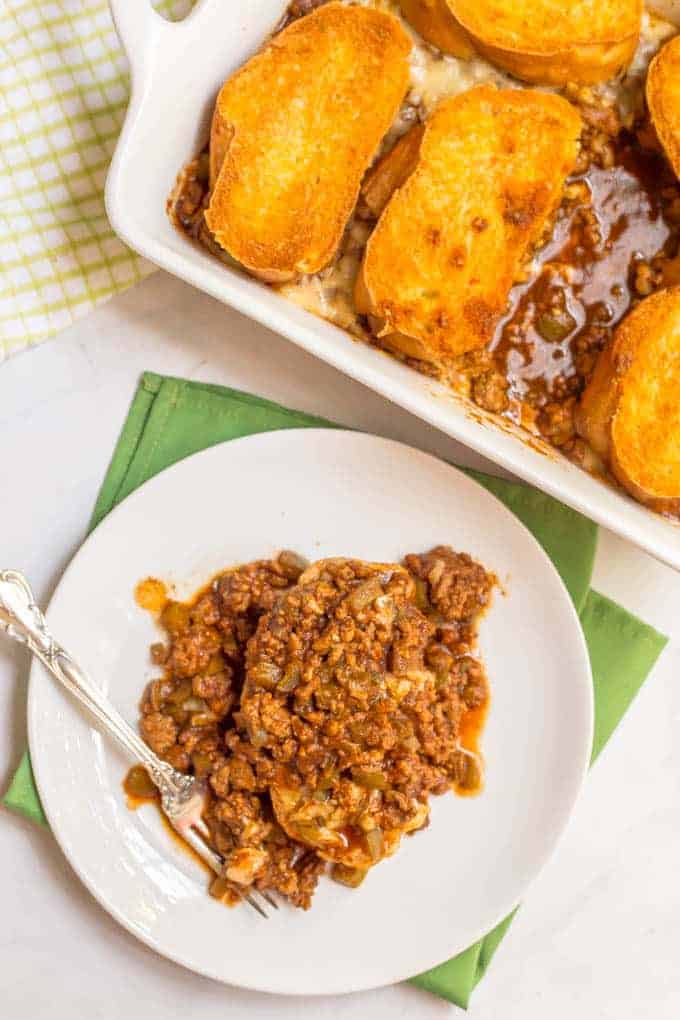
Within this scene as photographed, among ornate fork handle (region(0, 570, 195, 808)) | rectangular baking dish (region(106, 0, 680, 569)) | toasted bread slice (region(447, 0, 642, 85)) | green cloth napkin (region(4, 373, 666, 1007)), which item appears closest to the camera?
rectangular baking dish (region(106, 0, 680, 569))

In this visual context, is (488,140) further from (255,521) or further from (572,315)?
(255,521)

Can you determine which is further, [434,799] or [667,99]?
[434,799]

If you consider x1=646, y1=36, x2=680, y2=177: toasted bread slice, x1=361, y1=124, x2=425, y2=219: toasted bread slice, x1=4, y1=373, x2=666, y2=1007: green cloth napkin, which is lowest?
x1=4, y1=373, x2=666, y2=1007: green cloth napkin

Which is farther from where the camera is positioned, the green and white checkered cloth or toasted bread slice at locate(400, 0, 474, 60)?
the green and white checkered cloth

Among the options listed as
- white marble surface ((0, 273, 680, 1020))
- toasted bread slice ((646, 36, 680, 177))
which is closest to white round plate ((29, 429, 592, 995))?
white marble surface ((0, 273, 680, 1020))

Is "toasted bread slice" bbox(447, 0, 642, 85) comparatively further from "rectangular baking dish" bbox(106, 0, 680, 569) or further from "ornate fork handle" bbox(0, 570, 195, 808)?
"ornate fork handle" bbox(0, 570, 195, 808)

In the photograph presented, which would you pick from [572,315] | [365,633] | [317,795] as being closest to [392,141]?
[572,315]

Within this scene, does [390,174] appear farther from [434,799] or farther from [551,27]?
[434,799]

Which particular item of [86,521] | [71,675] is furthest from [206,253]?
[71,675]
